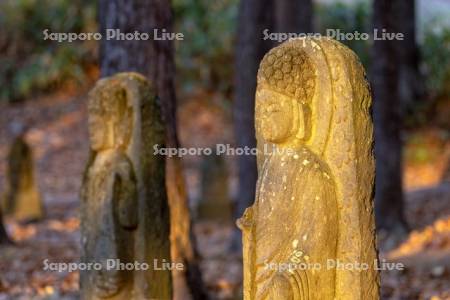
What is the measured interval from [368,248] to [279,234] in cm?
47

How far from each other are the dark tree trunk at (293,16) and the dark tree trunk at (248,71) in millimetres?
1441

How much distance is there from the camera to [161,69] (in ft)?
26.5

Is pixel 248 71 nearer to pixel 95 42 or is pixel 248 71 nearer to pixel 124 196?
pixel 124 196

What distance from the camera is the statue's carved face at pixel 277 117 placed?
4.35m

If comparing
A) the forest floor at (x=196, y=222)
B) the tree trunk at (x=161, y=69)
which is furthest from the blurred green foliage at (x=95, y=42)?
the tree trunk at (x=161, y=69)

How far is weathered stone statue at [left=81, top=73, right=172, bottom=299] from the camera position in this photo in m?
5.99

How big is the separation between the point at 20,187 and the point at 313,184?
13.1m

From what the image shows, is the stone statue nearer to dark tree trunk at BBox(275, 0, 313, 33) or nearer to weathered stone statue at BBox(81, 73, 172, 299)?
weathered stone statue at BBox(81, 73, 172, 299)

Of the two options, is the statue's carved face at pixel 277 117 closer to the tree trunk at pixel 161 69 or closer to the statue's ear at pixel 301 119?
the statue's ear at pixel 301 119

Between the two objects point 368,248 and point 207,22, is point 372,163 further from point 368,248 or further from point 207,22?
point 207,22

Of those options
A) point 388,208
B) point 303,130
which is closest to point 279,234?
point 303,130

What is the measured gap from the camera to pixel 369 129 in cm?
441

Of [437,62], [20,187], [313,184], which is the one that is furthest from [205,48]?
[313,184]

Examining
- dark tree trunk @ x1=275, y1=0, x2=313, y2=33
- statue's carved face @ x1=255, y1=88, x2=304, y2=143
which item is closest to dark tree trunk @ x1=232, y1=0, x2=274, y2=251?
dark tree trunk @ x1=275, y1=0, x2=313, y2=33
